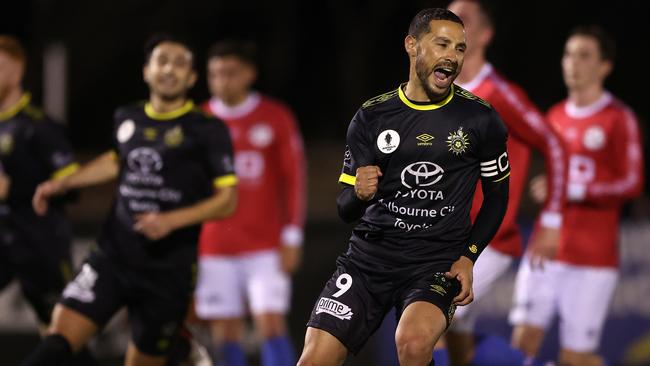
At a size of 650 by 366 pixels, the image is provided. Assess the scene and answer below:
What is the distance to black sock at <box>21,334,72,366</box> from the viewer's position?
5.69 metres

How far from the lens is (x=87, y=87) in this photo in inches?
571

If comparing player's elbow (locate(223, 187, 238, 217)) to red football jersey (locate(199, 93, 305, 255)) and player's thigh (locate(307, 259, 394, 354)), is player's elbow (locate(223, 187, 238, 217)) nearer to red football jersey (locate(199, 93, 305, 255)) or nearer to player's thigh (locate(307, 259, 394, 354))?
player's thigh (locate(307, 259, 394, 354))

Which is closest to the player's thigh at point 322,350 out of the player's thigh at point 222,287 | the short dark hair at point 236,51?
the player's thigh at point 222,287

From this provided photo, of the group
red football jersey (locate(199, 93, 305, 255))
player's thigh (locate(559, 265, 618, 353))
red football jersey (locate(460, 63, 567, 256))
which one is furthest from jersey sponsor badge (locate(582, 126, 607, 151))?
red football jersey (locate(199, 93, 305, 255))

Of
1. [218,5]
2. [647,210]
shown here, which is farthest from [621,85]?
[218,5]

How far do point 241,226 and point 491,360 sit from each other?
2.02 meters

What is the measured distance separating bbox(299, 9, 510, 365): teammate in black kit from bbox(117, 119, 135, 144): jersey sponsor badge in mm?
1623

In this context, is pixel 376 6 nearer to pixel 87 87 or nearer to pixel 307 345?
pixel 87 87

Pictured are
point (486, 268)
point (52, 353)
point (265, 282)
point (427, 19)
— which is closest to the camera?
point (427, 19)

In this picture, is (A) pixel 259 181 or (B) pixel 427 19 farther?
(A) pixel 259 181

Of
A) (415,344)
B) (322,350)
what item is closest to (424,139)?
(415,344)

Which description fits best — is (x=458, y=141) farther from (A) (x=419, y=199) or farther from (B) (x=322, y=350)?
(B) (x=322, y=350)

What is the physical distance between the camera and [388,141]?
15.6 feet

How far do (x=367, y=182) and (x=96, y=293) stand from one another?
1.86 metres
